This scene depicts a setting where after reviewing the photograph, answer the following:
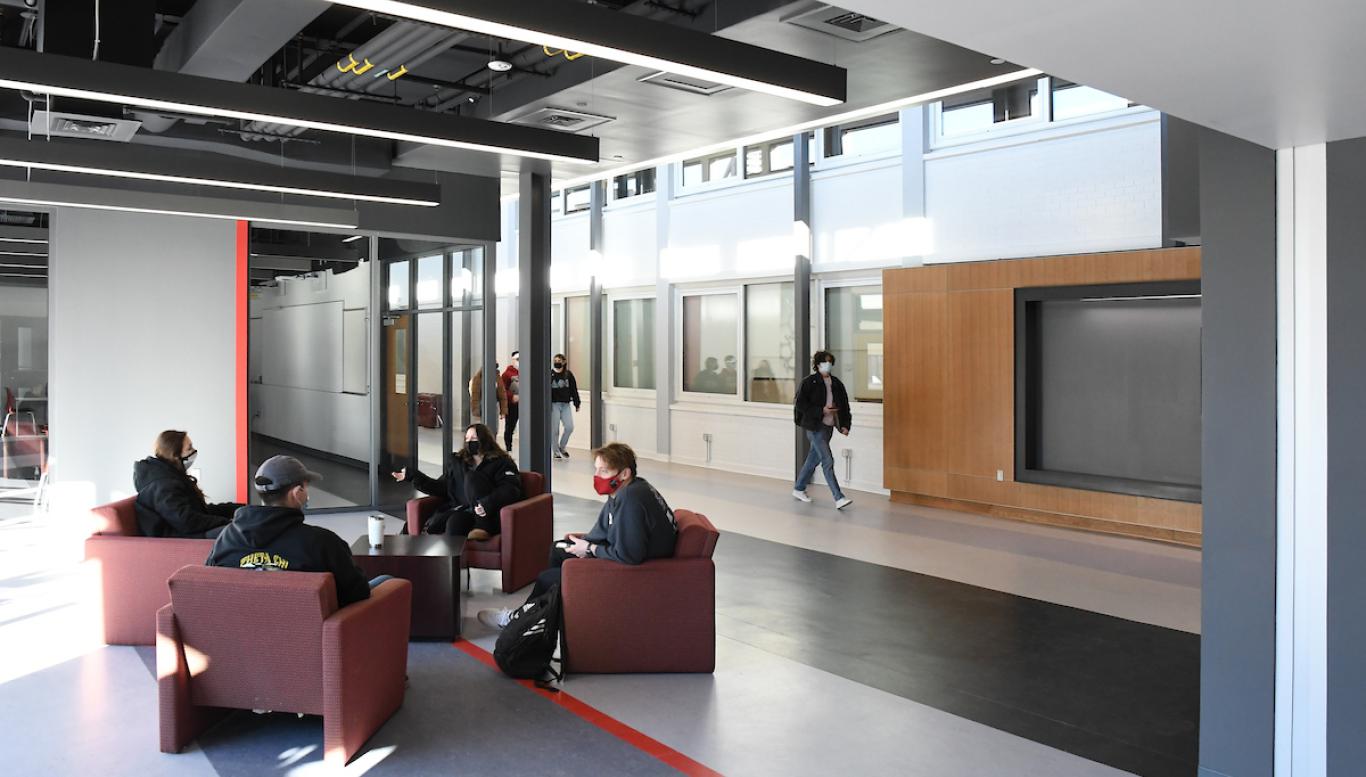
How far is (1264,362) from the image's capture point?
3.59 meters

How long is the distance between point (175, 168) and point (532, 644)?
4182 mm

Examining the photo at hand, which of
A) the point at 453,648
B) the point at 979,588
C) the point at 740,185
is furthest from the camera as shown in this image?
the point at 740,185

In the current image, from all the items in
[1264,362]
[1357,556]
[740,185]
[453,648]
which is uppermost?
[740,185]

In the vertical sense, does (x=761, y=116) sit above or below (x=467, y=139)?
above

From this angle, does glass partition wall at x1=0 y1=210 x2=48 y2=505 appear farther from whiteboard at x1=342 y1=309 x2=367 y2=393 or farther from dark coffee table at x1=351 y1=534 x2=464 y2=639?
dark coffee table at x1=351 y1=534 x2=464 y2=639

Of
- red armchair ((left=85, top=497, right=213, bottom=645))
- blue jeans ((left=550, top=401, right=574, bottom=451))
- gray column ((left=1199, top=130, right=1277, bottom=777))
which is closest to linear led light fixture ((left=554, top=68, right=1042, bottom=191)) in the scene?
gray column ((left=1199, top=130, right=1277, bottom=777))

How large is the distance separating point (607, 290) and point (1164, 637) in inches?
426

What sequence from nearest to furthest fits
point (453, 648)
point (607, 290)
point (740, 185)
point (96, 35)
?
1. point (453, 648)
2. point (96, 35)
3. point (740, 185)
4. point (607, 290)

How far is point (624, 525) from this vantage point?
16.2 feet

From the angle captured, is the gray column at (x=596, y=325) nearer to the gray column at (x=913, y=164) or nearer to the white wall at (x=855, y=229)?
the white wall at (x=855, y=229)

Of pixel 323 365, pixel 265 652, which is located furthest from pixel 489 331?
pixel 265 652

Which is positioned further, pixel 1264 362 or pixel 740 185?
pixel 740 185

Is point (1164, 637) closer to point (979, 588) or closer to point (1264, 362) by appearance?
point (979, 588)

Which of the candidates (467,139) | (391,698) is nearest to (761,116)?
(467,139)
